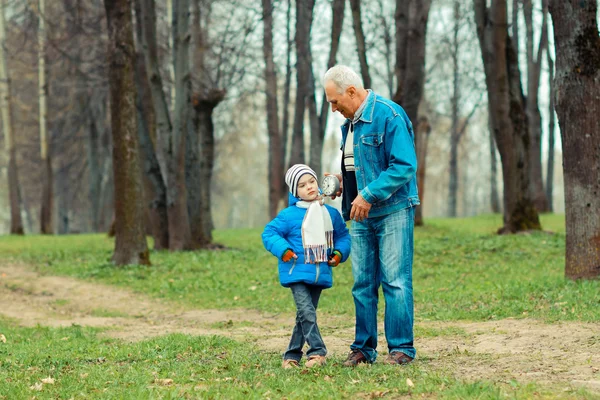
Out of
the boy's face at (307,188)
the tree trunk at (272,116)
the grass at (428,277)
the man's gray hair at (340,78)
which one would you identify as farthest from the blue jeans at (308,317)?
the tree trunk at (272,116)

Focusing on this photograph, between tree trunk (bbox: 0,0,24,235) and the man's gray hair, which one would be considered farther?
tree trunk (bbox: 0,0,24,235)

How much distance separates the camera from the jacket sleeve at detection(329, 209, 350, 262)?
632cm

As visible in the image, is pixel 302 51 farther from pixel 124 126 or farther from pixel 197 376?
pixel 197 376

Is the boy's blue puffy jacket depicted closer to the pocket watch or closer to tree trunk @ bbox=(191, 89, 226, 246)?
the pocket watch

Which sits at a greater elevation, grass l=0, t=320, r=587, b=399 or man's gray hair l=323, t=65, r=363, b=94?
man's gray hair l=323, t=65, r=363, b=94

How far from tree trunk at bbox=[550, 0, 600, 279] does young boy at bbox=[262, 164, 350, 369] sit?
489 cm

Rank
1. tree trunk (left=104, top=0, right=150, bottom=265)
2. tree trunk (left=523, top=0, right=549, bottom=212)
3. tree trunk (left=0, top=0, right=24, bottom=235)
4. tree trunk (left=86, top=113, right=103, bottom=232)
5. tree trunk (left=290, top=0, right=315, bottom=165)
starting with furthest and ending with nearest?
tree trunk (left=86, top=113, right=103, bottom=232), tree trunk (left=0, top=0, right=24, bottom=235), tree trunk (left=523, top=0, right=549, bottom=212), tree trunk (left=290, top=0, right=315, bottom=165), tree trunk (left=104, top=0, right=150, bottom=265)

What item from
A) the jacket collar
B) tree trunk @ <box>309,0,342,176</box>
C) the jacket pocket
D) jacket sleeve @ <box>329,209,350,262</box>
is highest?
tree trunk @ <box>309,0,342,176</box>

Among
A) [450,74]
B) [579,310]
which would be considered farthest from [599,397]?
[450,74]

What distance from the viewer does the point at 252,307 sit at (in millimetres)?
11781

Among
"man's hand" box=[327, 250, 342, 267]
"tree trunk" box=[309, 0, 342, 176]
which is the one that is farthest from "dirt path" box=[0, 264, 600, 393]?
"tree trunk" box=[309, 0, 342, 176]

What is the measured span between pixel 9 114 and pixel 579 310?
76.2 ft

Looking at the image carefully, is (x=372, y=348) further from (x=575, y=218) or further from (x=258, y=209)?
(x=258, y=209)

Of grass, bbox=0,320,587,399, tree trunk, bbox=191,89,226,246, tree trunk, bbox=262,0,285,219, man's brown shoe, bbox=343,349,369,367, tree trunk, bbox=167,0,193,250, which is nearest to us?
grass, bbox=0,320,587,399
